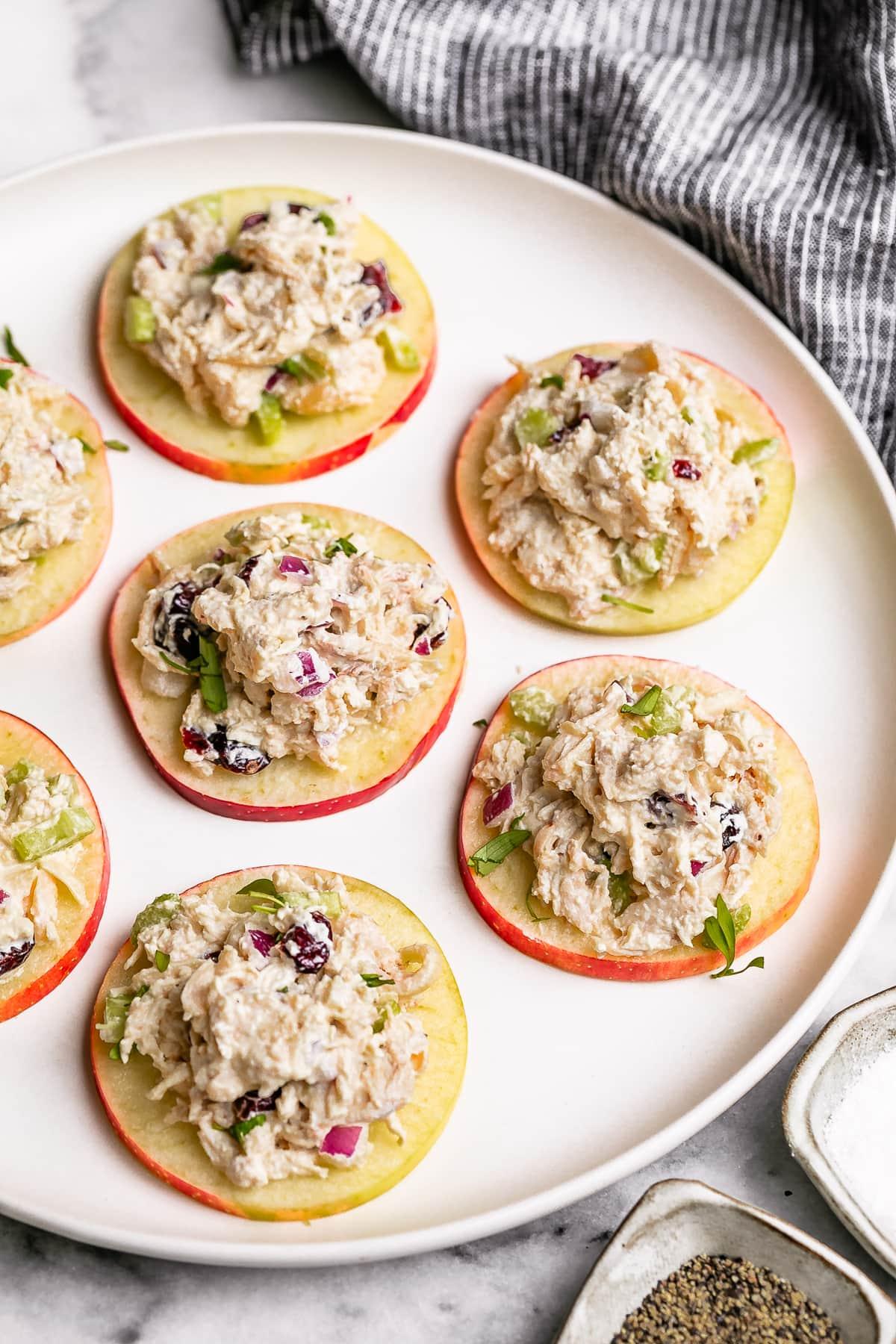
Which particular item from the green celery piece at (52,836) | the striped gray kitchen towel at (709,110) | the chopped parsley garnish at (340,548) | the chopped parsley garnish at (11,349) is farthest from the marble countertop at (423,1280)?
the chopped parsley garnish at (11,349)

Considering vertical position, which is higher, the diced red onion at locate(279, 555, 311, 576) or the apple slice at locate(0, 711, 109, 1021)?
the diced red onion at locate(279, 555, 311, 576)

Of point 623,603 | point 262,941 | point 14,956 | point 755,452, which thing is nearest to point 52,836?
point 14,956

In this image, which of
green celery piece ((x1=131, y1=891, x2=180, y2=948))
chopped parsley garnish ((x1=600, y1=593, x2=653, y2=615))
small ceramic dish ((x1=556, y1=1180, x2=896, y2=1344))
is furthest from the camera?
chopped parsley garnish ((x1=600, y1=593, x2=653, y2=615))

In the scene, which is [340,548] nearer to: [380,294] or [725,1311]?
[380,294]

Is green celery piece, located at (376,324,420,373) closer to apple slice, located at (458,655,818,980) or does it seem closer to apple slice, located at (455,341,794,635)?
apple slice, located at (455,341,794,635)

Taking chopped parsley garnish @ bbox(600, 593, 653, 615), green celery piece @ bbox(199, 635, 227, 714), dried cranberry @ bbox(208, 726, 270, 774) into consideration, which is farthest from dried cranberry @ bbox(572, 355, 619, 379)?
dried cranberry @ bbox(208, 726, 270, 774)

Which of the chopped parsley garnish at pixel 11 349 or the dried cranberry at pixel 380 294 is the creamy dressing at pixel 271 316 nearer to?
the dried cranberry at pixel 380 294

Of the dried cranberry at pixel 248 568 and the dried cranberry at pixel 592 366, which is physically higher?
the dried cranberry at pixel 592 366

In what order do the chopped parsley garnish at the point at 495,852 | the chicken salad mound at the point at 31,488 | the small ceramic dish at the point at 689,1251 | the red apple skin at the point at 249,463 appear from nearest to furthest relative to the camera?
1. the small ceramic dish at the point at 689,1251
2. the chopped parsley garnish at the point at 495,852
3. the chicken salad mound at the point at 31,488
4. the red apple skin at the point at 249,463
